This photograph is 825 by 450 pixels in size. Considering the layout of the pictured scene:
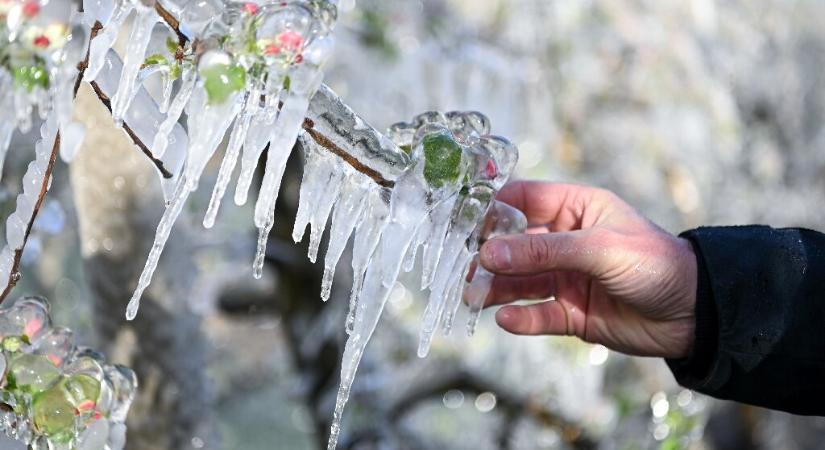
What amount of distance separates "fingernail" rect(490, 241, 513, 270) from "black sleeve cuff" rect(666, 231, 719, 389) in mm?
315

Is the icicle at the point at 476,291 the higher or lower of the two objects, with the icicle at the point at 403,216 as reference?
lower

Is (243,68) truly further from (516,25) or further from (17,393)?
(516,25)

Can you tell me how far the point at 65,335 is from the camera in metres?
1.17

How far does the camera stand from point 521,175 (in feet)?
14.1

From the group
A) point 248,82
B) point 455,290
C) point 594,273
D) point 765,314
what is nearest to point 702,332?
point 765,314

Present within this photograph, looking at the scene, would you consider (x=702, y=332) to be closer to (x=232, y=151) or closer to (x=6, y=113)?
(x=232, y=151)

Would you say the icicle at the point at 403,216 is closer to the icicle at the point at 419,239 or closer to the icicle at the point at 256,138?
the icicle at the point at 419,239

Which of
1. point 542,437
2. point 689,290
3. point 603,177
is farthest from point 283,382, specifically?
point 689,290

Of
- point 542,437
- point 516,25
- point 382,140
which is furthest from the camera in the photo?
point 516,25

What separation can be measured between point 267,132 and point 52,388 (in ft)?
1.29

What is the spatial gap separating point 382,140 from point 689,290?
594 millimetres

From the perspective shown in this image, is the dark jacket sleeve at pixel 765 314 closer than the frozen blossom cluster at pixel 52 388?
No

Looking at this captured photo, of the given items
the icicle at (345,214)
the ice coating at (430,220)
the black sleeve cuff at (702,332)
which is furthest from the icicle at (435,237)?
the black sleeve cuff at (702,332)

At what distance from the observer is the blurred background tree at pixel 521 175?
236 centimetres
